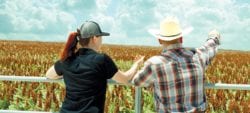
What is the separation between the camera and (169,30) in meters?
3.52

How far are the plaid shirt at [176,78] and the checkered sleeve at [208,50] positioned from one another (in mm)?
121

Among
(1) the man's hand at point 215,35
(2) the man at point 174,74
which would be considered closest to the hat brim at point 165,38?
(2) the man at point 174,74

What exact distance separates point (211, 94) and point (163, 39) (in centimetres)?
535

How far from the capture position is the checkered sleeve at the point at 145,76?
11.6 ft

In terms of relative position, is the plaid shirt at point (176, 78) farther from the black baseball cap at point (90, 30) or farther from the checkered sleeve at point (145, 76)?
the black baseball cap at point (90, 30)

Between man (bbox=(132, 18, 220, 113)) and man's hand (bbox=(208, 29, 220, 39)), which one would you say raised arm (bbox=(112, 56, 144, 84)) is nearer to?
man (bbox=(132, 18, 220, 113))

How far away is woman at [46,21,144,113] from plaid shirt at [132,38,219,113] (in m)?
0.28

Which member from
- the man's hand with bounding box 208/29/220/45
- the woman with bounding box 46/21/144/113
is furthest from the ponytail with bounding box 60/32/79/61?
the man's hand with bounding box 208/29/220/45

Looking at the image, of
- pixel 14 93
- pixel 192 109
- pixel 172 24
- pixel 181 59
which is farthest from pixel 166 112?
pixel 14 93

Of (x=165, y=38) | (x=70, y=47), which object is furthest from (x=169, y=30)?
(x=70, y=47)

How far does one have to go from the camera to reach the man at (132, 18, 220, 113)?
138 inches

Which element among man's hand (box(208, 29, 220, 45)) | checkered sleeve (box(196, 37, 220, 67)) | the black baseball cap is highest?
the black baseball cap

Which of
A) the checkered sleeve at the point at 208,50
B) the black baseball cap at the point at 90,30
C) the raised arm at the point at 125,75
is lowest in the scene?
the raised arm at the point at 125,75

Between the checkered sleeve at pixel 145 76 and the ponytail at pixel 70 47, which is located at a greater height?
the ponytail at pixel 70 47
